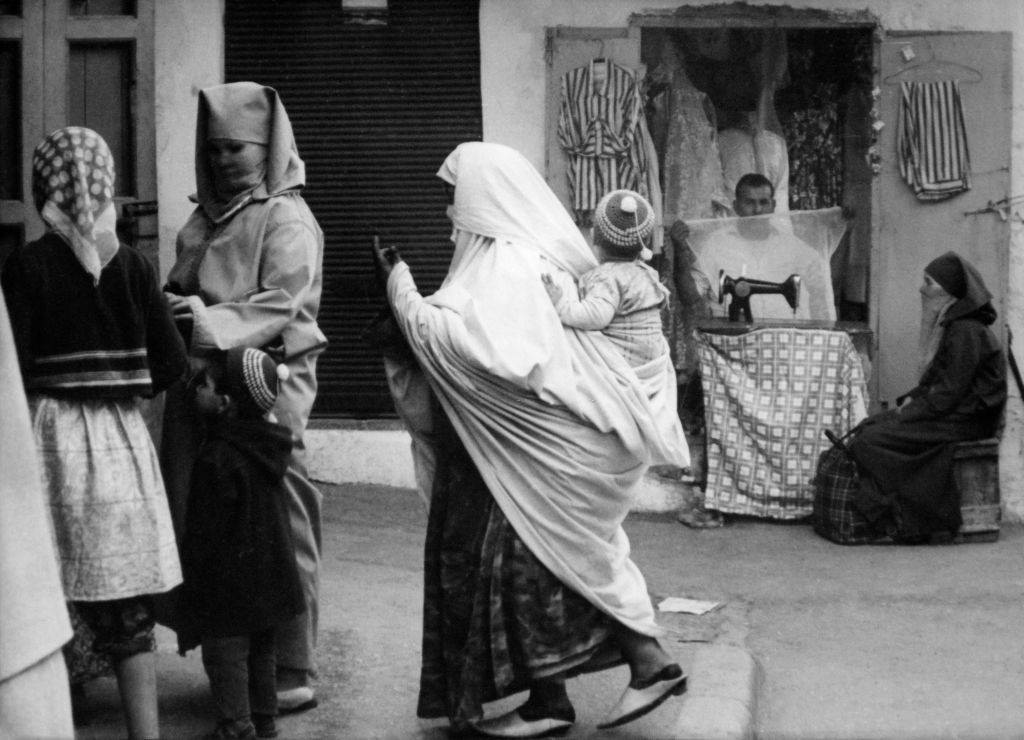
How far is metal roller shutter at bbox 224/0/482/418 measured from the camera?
8.82m

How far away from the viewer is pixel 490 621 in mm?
4445

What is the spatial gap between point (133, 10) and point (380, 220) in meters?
1.87

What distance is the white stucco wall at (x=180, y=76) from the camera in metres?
8.82

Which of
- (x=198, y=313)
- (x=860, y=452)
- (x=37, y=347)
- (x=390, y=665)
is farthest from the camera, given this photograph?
(x=860, y=452)

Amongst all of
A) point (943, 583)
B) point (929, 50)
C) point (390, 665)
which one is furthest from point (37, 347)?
point (929, 50)

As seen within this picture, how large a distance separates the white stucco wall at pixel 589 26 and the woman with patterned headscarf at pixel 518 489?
426 cm

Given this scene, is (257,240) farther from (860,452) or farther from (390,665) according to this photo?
(860,452)

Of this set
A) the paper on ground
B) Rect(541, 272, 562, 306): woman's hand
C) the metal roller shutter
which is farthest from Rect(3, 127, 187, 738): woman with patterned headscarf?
the metal roller shutter

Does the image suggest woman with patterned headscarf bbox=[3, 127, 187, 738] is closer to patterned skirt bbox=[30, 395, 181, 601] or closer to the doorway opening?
patterned skirt bbox=[30, 395, 181, 601]

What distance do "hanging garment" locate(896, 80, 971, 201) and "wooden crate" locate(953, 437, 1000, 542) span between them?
143 centimetres

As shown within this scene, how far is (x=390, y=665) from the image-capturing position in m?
5.30

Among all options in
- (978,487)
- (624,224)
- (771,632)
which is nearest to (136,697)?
Result: (624,224)

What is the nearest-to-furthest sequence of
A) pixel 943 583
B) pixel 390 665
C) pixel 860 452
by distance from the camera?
pixel 390 665 → pixel 943 583 → pixel 860 452

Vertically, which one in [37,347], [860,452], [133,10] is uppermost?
[133,10]
